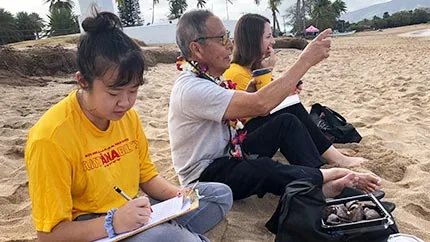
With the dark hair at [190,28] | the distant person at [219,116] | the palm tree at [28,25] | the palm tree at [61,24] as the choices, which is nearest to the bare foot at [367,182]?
the distant person at [219,116]

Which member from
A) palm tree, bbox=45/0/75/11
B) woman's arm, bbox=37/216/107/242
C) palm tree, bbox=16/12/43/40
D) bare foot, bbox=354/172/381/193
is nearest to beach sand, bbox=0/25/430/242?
bare foot, bbox=354/172/381/193

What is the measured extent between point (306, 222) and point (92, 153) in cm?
97

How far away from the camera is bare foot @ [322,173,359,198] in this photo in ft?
7.80

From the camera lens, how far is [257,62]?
3283 mm

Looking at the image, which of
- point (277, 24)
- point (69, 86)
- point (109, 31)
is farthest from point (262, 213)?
point (277, 24)

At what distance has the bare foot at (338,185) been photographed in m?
2.38

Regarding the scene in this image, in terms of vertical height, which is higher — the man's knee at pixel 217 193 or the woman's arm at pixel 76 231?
the woman's arm at pixel 76 231

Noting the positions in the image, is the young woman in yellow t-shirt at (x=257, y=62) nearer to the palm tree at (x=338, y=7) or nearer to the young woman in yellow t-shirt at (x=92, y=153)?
the young woman in yellow t-shirt at (x=92, y=153)

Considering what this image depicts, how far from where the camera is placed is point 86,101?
65.1 inches

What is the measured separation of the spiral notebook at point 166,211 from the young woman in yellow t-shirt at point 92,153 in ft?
0.08

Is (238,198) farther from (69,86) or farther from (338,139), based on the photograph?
(69,86)

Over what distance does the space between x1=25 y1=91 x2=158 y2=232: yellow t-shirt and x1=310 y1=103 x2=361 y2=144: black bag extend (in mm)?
2066

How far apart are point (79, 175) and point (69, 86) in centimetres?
574

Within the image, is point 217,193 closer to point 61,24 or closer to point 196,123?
point 196,123
